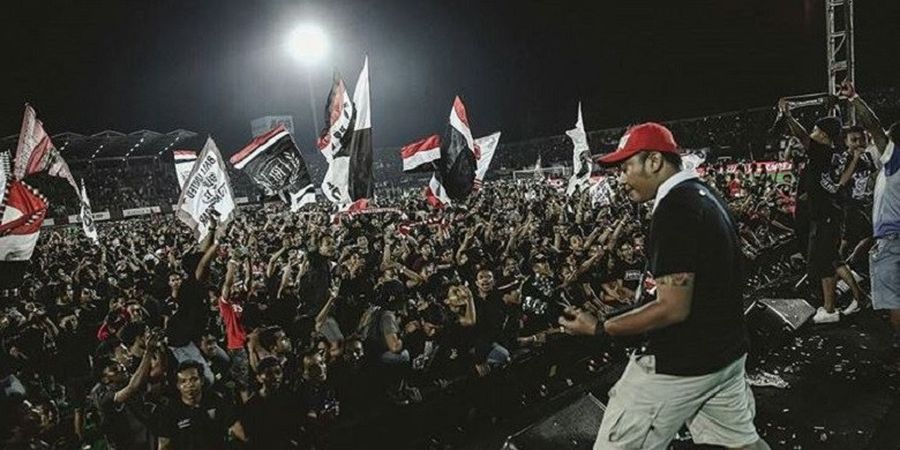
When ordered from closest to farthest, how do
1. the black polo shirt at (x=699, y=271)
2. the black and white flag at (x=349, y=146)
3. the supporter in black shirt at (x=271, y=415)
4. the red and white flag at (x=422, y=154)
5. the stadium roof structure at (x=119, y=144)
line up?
the black polo shirt at (x=699, y=271) → the supporter in black shirt at (x=271, y=415) → the black and white flag at (x=349, y=146) → the red and white flag at (x=422, y=154) → the stadium roof structure at (x=119, y=144)

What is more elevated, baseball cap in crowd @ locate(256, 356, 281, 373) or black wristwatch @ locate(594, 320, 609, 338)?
black wristwatch @ locate(594, 320, 609, 338)

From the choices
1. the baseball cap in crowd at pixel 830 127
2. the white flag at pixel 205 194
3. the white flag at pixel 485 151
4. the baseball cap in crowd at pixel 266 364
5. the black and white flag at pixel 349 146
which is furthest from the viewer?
the white flag at pixel 485 151

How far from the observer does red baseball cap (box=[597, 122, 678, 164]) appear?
7.91ft

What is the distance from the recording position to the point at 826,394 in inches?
166

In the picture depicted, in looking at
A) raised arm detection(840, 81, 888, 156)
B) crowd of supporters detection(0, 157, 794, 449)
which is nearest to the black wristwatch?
crowd of supporters detection(0, 157, 794, 449)

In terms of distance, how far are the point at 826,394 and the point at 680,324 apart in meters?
2.86

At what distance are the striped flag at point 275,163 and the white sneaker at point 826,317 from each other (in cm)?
660

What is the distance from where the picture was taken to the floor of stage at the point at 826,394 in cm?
363

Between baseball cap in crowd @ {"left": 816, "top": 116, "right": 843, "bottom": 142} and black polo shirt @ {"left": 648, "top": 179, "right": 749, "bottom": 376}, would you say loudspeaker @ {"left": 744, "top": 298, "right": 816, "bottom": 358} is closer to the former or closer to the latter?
baseball cap in crowd @ {"left": 816, "top": 116, "right": 843, "bottom": 142}

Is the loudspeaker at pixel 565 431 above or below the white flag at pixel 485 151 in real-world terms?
below

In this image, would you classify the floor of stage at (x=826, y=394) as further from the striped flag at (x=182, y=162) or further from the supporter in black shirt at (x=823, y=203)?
the striped flag at (x=182, y=162)

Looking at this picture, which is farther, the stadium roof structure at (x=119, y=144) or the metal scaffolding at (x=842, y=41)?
the stadium roof structure at (x=119, y=144)

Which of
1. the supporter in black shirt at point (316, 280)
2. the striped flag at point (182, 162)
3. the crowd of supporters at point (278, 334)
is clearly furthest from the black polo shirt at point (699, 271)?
the striped flag at point (182, 162)

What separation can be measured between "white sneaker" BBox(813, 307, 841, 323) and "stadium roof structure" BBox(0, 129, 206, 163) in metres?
39.6
